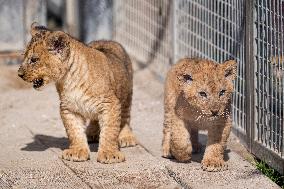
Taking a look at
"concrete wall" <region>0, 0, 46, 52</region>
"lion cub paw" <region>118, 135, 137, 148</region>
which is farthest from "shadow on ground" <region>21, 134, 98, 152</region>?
"concrete wall" <region>0, 0, 46, 52</region>

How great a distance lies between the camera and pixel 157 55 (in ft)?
36.8

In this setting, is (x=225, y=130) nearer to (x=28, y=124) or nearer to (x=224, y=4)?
(x=224, y=4)

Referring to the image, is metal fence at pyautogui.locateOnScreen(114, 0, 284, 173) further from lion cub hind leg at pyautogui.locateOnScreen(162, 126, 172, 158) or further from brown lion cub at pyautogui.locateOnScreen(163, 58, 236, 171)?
lion cub hind leg at pyautogui.locateOnScreen(162, 126, 172, 158)

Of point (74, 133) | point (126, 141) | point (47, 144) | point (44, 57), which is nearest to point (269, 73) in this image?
point (126, 141)

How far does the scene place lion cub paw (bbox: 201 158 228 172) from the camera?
25.3ft

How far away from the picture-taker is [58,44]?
777cm

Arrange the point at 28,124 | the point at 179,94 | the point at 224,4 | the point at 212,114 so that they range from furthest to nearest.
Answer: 1. the point at 28,124
2. the point at 224,4
3. the point at 179,94
4. the point at 212,114

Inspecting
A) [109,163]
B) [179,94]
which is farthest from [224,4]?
[109,163]

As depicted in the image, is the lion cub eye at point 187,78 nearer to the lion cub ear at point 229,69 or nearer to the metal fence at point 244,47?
the lion cub ear at point 229,69

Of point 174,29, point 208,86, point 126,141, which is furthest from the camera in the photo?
point 174,29

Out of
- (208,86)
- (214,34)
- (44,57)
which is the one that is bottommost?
(208,86)

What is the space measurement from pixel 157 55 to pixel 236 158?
3248 mm

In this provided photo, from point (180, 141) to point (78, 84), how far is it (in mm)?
1015

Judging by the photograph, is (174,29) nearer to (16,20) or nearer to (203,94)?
(16,20)
